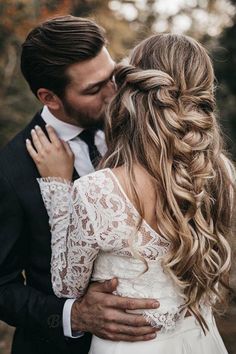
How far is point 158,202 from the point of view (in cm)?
188

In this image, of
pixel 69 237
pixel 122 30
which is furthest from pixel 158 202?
pixel 122 30

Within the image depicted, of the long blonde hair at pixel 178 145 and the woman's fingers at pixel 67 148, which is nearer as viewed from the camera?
the long blonde hair at pixel 178 145

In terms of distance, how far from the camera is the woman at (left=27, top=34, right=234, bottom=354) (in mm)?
1867

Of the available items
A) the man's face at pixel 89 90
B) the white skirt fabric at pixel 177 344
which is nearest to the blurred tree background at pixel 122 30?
the man's face at pixel 89 90

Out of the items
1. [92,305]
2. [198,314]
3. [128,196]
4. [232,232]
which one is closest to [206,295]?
[198,314]

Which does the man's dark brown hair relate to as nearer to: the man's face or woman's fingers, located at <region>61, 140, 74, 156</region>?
the man's face

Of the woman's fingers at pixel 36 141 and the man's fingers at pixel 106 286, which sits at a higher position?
the woman's fingers at pixel 36 141

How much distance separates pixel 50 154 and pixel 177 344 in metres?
0.94

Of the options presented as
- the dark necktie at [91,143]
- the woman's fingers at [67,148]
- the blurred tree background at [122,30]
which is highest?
the woman's fingers at [67,148]

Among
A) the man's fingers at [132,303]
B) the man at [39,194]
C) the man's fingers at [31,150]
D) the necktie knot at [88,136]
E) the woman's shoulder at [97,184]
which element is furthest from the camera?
the necktie knot at [88,136]

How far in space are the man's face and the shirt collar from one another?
3cm

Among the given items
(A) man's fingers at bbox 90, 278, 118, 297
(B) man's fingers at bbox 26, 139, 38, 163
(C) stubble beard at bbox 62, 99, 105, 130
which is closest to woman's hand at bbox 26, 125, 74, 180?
(B) man's fingers at bbox 26, 139, 38, 163

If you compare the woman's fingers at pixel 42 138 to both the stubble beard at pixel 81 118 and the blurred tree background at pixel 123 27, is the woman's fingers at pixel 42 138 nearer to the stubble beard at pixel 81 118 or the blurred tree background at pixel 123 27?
the stubble beard at pixel 81 118

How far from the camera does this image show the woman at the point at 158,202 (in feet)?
6.13
